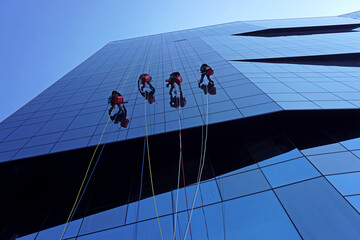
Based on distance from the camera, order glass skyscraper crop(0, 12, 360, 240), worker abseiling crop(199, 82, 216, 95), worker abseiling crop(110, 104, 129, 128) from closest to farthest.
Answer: glass skyscraper crop(0, 12, 360, 240) → worker abseiling crop(110, 104, 129, 128) → worker abseiling crop(199, 82, 216, 95)

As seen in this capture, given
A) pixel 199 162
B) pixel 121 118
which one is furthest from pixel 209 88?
pixel 121 118

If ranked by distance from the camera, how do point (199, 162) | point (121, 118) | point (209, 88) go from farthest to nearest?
point (209, 88) → point (121, 118) → point (199, 162)

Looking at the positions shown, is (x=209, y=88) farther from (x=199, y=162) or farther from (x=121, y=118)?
(x=121, y=118)

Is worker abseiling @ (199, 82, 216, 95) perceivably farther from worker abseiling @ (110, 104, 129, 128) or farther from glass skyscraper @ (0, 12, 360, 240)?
worker abseiling @ (110, 104, 129, 128)

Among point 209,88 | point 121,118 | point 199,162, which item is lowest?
point 199,162

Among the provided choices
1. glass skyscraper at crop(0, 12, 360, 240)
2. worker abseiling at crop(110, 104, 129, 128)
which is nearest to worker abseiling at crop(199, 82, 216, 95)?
glass skyscraper at crop(0, 12, 360, 240)

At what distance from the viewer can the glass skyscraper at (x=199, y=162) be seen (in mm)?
5418

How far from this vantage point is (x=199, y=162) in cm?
805

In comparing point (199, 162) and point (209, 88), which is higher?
point (209, 88)

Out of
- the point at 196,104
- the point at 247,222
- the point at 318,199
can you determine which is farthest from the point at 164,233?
the point at 196,104

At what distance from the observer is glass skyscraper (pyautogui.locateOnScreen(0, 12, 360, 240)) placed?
17.8 ft

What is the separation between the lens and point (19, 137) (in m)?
9.73

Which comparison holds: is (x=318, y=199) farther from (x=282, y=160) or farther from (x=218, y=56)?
(x=218, y=56)

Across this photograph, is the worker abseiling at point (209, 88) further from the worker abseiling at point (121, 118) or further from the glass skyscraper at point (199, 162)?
the worker abseiling at point (121, 118)
